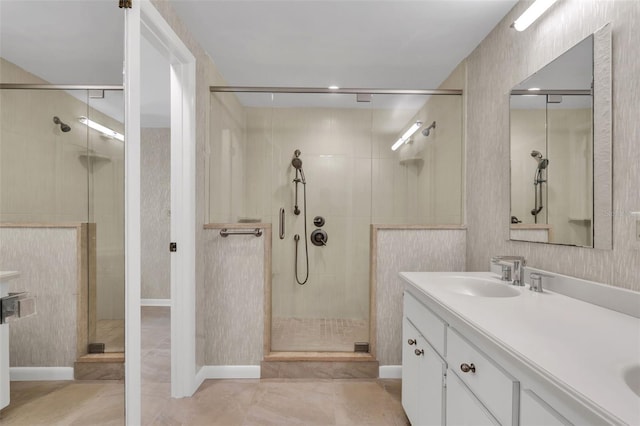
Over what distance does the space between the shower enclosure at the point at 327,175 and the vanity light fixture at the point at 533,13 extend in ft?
2.58

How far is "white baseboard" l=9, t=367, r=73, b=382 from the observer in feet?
2.87

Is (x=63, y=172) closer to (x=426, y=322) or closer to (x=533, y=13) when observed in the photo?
(x=426, y=322)

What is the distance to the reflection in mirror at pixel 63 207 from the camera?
0.86 m

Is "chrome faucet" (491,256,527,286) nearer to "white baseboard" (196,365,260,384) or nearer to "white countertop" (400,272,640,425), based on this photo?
"white countertop" (400,272,640,425)

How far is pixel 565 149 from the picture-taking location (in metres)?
1.51

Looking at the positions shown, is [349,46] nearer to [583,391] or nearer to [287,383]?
[583,391]

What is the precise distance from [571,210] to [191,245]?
7.21 feet

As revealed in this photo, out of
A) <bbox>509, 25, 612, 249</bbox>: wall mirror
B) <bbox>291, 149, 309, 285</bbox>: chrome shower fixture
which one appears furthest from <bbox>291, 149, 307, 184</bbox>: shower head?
<bbox>509, 25, 612, 249</bbox>: wall mirror

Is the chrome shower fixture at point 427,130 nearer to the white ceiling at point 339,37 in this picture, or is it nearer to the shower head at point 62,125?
the white ceiling at point 339,37

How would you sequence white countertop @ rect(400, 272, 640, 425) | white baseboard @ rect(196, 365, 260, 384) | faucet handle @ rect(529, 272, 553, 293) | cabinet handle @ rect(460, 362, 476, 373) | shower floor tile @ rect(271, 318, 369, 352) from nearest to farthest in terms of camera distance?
white countertop @ rect(400, 272, 640, 425) → cabinet handle @ rect(460, 362, 476, 373) → faucet handle @ rect(529, 272, 553, 293) → white baseboard @ rect(196, 365, 260, 384) → shower floor tile @ rect(271, 318, 369, 352)

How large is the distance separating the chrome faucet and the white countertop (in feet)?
0.57

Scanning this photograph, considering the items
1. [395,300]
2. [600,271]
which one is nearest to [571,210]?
[600,271]

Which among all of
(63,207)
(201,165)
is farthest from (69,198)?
(201,165)

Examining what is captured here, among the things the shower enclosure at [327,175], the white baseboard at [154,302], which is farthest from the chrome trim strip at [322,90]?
the white baseboard at [154,302]
